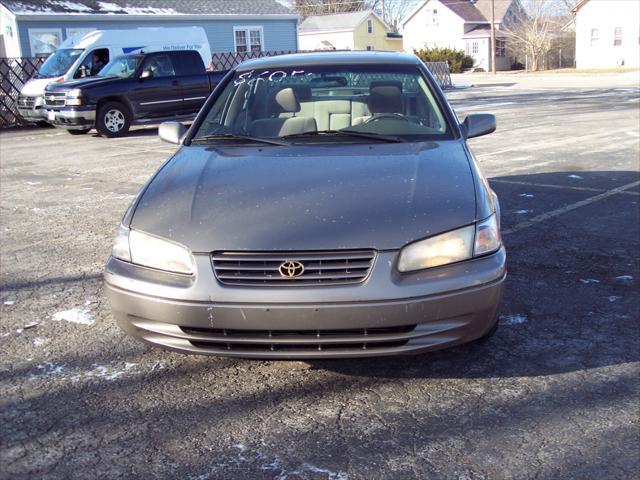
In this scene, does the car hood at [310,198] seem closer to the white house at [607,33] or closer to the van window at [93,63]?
the van window at [93,63]

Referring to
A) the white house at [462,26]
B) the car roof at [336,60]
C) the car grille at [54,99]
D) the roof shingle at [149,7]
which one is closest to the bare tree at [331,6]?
the white house at [462,26]

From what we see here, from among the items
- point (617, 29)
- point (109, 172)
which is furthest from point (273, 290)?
point (617, 29)

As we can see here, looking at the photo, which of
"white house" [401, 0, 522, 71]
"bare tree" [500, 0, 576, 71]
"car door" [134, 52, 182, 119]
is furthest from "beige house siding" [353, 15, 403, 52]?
"car door" [134, 52, 182, 119]

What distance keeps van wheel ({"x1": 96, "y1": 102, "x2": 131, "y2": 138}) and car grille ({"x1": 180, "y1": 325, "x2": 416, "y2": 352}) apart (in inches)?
521

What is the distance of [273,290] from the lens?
2914 millimetres

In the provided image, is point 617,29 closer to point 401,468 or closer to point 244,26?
point 244,26

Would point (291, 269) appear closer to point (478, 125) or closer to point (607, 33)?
point (478, 125)

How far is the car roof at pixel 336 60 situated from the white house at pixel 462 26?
55892 mm

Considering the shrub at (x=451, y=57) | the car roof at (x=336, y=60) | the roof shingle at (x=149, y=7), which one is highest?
the roof shingle at (x=149, y=7)

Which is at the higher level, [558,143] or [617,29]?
[617,29]

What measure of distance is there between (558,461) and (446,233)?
3.44 feet

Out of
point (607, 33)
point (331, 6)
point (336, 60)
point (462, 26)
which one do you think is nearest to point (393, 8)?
point (331, 6)

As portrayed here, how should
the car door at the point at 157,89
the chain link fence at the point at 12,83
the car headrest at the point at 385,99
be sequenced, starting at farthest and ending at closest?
the chain link fence at the point at 12,83 < the car door at the point at 157,89 < the car headrest at the point at 385,99

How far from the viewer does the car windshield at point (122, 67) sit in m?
15.9
